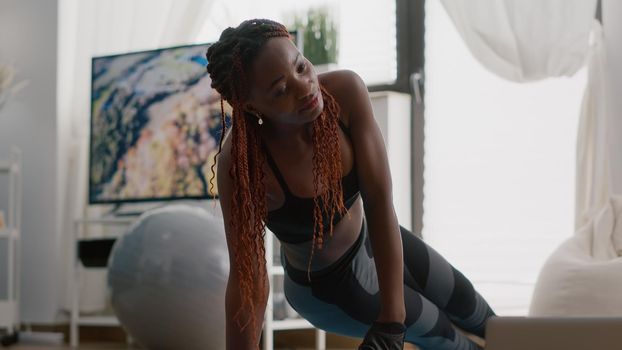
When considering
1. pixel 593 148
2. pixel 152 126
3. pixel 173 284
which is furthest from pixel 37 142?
pixel 593 148

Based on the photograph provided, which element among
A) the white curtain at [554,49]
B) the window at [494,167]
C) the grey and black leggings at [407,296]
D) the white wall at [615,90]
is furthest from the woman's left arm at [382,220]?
the window at [494,167]

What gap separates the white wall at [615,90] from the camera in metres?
3.53

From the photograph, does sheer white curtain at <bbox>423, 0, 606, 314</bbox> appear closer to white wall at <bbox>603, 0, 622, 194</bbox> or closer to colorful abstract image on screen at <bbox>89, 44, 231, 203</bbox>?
white wall at <bbox>603, 0, 622, 194</bbox>

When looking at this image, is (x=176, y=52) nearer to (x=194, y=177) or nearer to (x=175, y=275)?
(x=194, y=177)

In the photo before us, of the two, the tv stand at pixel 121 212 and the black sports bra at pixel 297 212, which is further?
the tv stand at pixel 121 212

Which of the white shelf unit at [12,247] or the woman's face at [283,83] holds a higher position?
the woman's face at [283,83]

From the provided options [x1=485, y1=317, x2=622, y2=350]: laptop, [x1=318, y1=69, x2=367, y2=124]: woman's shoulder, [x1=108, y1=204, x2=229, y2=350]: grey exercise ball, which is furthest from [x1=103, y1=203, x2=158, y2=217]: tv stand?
[x1=485, y1=317, x2=622, y2=350]: laptop

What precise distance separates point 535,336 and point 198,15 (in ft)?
13.4

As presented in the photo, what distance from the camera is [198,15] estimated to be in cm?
479

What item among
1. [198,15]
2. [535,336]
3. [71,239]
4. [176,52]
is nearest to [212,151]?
[176,52]

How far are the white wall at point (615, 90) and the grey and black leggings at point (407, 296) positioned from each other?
1.82m

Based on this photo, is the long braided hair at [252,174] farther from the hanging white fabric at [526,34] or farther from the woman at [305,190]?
the hanging white fabric at [526,34]

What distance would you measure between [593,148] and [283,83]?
2.35 meters

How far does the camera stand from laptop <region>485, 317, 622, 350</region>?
89cm
